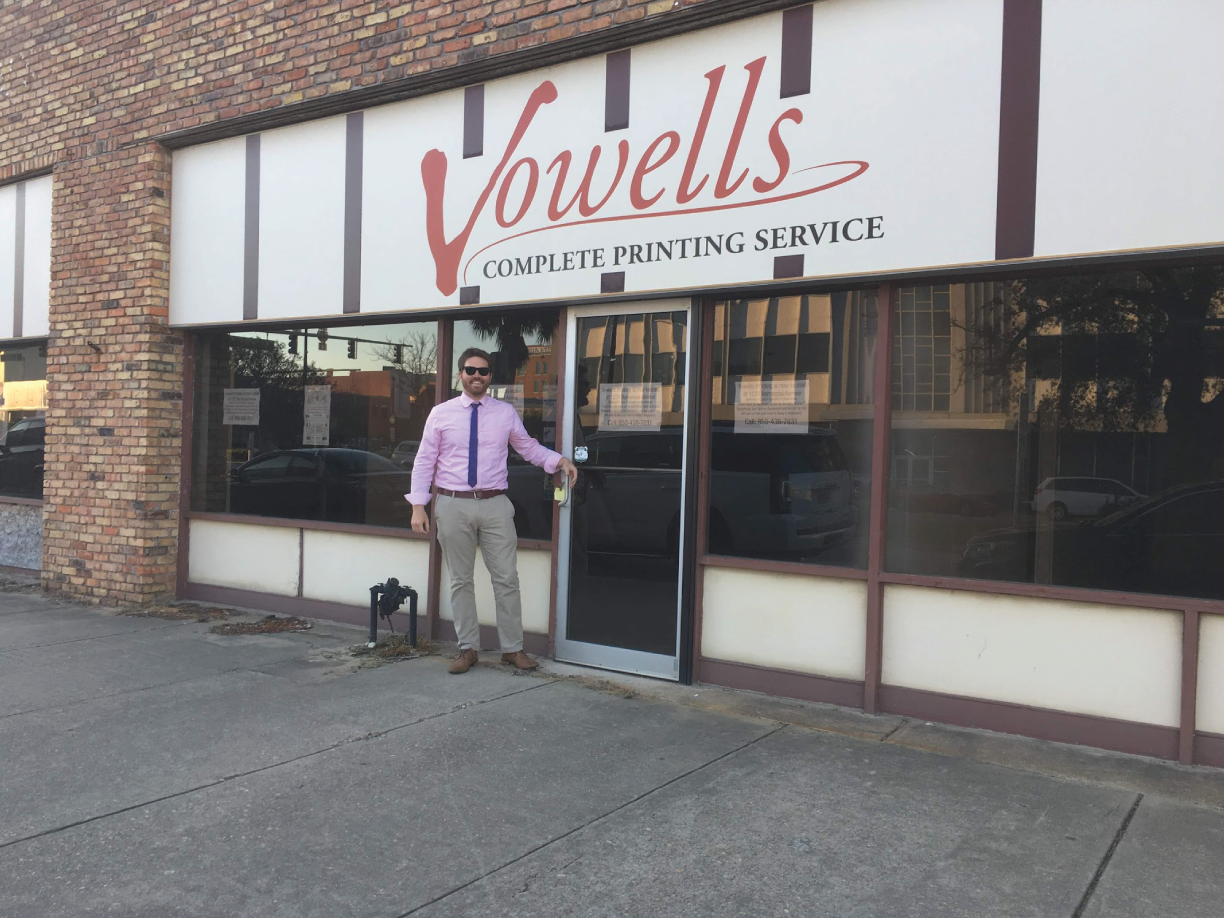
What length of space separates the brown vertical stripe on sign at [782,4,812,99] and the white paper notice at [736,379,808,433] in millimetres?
1600

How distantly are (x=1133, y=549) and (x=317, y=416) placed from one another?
19.0ft

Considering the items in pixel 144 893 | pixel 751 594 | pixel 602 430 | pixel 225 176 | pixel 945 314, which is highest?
pixel 225 176

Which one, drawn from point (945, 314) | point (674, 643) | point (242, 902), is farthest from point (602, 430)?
point (242, 902)

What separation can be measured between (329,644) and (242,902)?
3749 mm

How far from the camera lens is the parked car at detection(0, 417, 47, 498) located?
374 inches

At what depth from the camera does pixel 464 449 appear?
20.1ft

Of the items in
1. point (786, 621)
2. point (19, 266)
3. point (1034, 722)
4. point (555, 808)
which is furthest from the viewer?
point (19, 266)

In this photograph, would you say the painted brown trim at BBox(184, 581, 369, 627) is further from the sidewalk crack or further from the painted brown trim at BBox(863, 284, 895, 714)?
the sidewalk crack

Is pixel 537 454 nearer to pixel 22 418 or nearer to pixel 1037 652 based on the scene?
pixel 1037 652

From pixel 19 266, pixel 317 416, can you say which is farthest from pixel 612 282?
pixel 19 266

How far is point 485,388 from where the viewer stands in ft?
20.4

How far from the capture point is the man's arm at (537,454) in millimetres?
6070

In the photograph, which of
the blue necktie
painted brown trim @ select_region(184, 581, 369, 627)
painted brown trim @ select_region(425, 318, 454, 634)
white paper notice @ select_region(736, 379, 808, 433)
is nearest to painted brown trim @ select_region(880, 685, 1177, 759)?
white paper notice @ select_region(736, 379, 808, 433)

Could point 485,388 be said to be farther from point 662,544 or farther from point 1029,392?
point 1029,392
